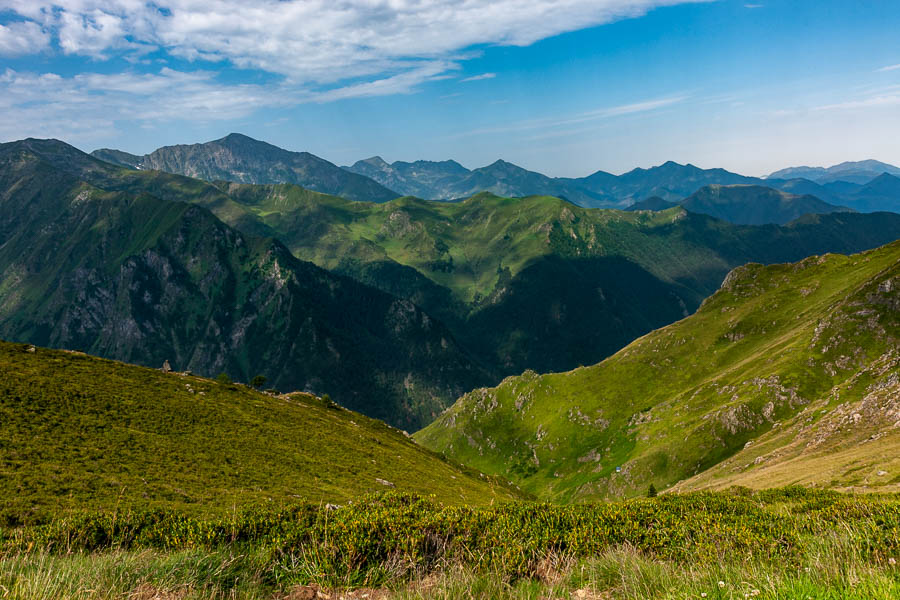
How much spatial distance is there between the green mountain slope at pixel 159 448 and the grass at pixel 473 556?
1466 centimetres

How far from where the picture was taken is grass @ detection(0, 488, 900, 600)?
10.9 meters

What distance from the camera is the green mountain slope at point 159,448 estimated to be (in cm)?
3734

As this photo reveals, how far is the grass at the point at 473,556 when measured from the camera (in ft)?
35.9

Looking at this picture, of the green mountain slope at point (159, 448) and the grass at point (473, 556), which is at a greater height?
the grass at point (473, 556)

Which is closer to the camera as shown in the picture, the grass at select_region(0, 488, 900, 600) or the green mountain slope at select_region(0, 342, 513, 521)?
the grass at select_region(0, 488, 900, 600)

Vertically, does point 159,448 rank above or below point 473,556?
below

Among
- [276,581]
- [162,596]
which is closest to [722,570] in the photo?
[276,581]

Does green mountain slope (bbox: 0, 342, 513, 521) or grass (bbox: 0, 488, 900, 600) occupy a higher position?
grass (bbox: 0, 488, 900, 600)

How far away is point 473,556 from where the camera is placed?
1462cm

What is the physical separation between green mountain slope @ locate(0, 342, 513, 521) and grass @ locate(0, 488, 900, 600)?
14.7m

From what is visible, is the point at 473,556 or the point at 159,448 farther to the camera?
the point at 159,448

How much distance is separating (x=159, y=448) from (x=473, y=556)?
4923 cm

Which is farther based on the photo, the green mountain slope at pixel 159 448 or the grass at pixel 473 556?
the green mountain slope at pixel 159 448

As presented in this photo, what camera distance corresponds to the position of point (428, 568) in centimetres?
1495
